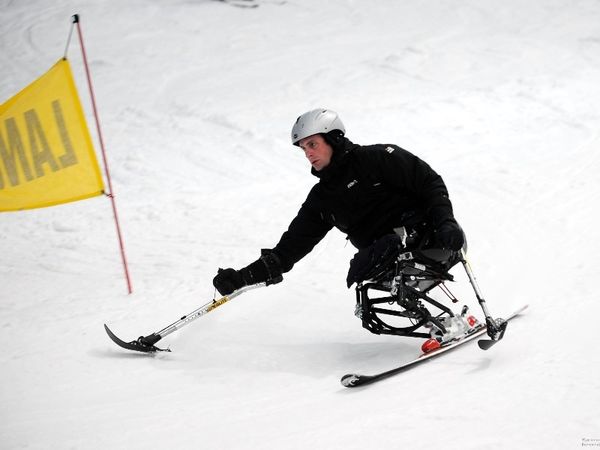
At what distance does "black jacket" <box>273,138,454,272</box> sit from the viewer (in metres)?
4.84

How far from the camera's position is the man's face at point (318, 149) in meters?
4.96

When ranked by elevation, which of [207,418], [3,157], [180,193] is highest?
[3,157]

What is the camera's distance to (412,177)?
484 centimetres

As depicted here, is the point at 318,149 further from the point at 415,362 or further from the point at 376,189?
the point at 415,362

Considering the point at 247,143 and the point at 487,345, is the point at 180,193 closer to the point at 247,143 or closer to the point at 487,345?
the point at 247,143

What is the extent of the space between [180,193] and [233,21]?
11438 mm

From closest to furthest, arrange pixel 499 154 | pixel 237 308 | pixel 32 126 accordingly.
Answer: pixel 237 308 < pixel 32 126 < pixel 499 154

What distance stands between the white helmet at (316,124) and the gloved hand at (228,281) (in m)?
1.19

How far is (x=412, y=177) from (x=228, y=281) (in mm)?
1636

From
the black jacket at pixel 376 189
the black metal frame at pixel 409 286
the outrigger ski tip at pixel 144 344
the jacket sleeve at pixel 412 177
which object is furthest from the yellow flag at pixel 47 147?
the black metal frame at pixel 409 286

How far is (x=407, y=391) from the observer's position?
12.9 ft

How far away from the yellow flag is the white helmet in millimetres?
3156

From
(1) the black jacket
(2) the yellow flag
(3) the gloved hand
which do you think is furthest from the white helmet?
(2) the yellow flag

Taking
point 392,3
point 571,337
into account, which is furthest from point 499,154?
point 392,3
